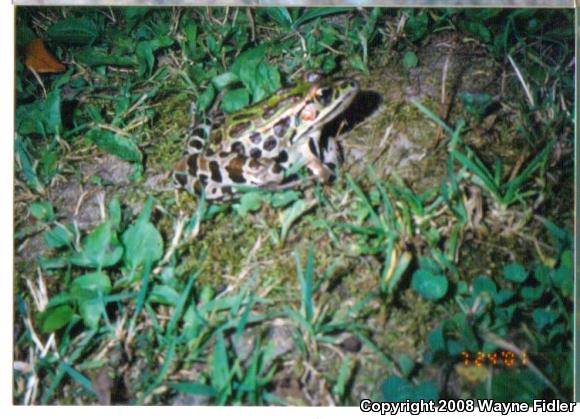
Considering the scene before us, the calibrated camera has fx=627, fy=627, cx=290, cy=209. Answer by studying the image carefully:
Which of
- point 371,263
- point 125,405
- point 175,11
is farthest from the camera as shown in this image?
point 175,11

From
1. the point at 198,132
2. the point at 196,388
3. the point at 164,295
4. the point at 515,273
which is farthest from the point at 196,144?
the point at 515,273

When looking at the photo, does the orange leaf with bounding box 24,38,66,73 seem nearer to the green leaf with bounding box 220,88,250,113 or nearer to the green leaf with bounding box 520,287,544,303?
the green leaf with bounding box 220,88,250,113

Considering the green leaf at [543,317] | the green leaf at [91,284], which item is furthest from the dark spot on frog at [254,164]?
the green leaf at [543,317]

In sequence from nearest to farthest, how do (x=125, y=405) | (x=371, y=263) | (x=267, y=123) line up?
(x=125, y=405) < (x=371, y=263) < (x=267, y=123)

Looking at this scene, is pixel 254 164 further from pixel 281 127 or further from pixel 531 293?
pixel 531 293

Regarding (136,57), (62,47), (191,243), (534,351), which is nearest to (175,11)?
(136,57)

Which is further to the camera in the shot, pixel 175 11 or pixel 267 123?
pixel 267 123

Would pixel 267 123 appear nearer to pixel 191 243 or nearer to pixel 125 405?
pixel 191 243

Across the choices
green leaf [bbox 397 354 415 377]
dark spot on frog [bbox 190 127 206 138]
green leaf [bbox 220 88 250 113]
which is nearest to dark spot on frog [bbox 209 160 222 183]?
dark spot on frog [bbox 190 127 206 138]
